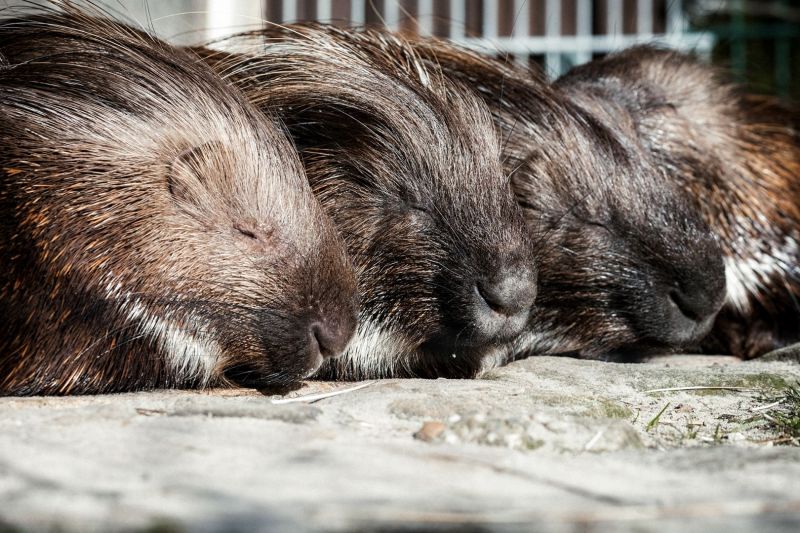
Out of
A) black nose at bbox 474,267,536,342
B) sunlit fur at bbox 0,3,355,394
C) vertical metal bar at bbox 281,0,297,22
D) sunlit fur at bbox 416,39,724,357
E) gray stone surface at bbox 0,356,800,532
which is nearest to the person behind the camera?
gray stone surface at bbox 0,356,800,532

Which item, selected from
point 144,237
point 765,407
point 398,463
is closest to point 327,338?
point 144,237

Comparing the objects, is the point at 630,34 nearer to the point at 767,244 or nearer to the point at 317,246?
the point at 767,244

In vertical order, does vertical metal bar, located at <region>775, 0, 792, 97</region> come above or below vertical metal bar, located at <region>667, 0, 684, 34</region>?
below

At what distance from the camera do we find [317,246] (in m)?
2.62

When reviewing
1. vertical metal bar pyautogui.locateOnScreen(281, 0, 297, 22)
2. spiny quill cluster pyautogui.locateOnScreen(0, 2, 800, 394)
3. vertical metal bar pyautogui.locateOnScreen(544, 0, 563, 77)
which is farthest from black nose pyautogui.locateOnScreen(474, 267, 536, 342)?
vertical metal bar pyautogui.locateOnScreen(544, 0, 563, 77)

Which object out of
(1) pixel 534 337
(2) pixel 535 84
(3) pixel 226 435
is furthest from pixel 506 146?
(3) pixel 226 435

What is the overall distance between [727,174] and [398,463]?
2756mm

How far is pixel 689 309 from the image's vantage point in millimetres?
3328

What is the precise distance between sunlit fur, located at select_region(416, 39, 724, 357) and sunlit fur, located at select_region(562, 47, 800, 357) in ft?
1.31

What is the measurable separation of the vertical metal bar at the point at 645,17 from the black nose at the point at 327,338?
5682 millimetres

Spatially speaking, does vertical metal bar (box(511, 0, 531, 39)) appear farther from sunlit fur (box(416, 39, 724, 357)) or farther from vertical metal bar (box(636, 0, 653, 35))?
sunlit fur (box(416, 39, 724, 357))

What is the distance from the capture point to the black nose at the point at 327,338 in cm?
254

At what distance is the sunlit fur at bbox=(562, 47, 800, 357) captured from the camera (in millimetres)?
3918

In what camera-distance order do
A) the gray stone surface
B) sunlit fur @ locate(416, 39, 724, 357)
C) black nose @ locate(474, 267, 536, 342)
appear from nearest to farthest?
the gray stone surface
black nose @ locate(474, 267, 536, 342)
sunlit fur @ locate(416, 39, 724, 357)
